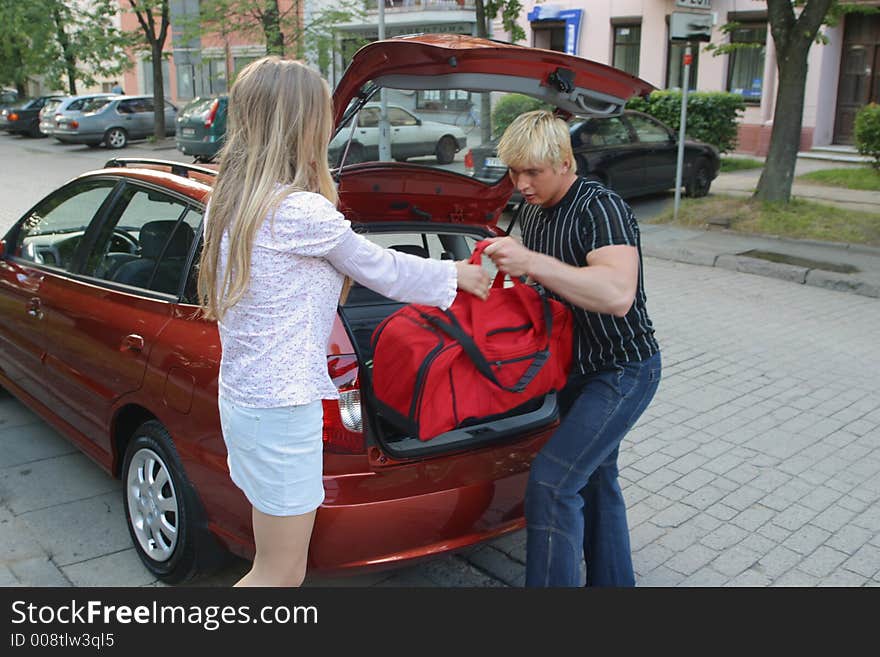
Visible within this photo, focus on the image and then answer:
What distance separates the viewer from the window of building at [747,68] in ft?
72.2

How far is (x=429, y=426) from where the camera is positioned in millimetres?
2553

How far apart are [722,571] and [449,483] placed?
4.46 ft

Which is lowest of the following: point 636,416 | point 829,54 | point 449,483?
point 449,483

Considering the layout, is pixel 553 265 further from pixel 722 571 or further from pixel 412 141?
pixel 412 141

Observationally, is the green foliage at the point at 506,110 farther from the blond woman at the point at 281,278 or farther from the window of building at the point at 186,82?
the window of building at the point at 186,82

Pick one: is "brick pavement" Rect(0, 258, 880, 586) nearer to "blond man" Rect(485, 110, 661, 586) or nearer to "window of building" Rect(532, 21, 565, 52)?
"blond man" Rect(485, 110, 661, 586)

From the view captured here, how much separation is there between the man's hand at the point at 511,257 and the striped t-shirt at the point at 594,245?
256 millimetres

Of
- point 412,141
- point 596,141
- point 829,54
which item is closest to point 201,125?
point 412,141

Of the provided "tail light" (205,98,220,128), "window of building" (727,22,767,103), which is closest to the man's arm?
"tail light" (205,98,220,128)

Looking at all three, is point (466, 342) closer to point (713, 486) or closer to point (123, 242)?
point (123, 242)

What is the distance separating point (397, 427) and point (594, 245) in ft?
2.92

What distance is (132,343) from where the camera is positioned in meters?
3.44

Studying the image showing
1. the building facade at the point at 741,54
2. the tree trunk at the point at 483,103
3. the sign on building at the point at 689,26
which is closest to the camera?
the sign on building at the point at 689,26

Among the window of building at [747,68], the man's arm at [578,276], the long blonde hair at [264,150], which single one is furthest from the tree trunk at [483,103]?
the long blonde hair at [264,150]
